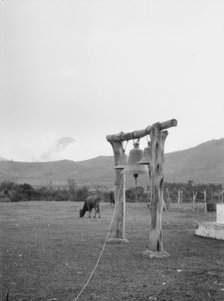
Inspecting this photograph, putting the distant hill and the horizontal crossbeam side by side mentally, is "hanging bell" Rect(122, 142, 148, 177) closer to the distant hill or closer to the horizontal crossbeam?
the horizontal crossbeam

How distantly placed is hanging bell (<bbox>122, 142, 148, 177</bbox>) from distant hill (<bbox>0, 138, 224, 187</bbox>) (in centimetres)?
5997

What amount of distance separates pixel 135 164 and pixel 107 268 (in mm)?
2593

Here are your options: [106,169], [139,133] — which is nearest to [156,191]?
[139,133]

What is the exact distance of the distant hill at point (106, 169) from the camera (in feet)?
262

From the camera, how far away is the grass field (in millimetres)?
6977

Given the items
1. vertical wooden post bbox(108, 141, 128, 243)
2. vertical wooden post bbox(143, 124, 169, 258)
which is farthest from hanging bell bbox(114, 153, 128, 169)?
vertical wooden post bbox(143, 124, 169, 258)

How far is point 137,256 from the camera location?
10.4 m

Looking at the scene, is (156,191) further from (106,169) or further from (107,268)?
(106,169)

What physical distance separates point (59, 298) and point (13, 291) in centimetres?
92

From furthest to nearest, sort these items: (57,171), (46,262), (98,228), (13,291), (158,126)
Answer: (57,171) → (98,228) → (158,126) → (46,262) → (13,291)

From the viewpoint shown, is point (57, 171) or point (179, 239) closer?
point (179, 239)

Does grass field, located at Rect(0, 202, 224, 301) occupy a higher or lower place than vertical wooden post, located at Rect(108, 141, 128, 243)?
lower

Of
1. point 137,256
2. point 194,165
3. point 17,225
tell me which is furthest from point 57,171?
point 137,256

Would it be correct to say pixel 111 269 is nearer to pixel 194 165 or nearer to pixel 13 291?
pixel 13 291
